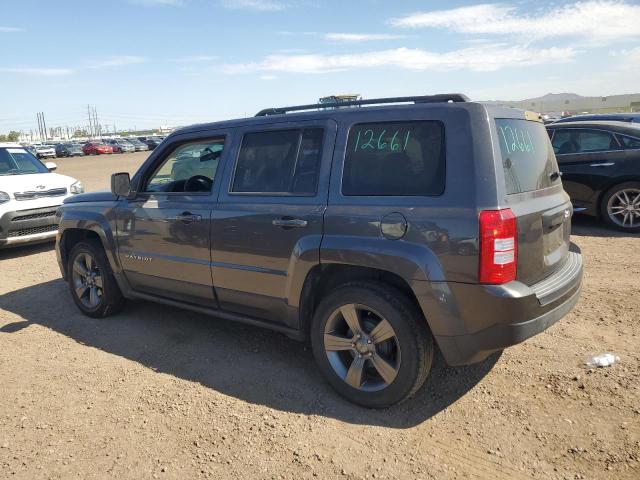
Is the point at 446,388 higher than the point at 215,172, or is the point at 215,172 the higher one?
the point at 215,172

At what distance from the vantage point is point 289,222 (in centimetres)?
347

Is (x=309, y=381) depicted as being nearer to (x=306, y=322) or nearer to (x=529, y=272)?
(x=306, y=322)

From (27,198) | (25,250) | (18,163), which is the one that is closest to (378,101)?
(27,198)

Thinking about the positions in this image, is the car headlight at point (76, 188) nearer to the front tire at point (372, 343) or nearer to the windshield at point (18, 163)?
the windshield at point (18, 163)

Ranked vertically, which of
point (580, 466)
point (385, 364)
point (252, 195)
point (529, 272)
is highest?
point (252, 195)

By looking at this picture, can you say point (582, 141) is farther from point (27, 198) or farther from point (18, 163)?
point (18, 163)

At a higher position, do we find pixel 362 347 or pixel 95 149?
pixel 95 149

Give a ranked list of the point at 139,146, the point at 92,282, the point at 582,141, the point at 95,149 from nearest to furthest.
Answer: the point at 92,282, the point at 582,141, the point at 95,149, the point at 139,146

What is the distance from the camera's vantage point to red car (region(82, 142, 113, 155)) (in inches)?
2114

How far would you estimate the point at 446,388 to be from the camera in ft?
11.5

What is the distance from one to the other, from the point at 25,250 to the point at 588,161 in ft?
30.7

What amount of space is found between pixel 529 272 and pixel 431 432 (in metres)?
1.10

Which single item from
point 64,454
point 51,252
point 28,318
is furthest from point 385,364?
point 51,252

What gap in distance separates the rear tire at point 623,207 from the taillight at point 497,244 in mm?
5899
